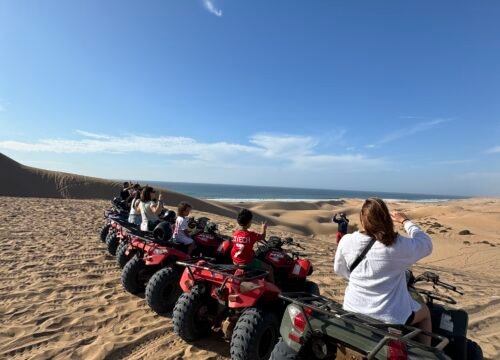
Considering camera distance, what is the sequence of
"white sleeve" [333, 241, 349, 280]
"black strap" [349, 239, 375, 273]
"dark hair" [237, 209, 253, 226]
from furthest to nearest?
"dark hair" [237, 209, 253, 226]
"white sleeve" [333, 241, 349, 280]
"black strap" [349, 239, 375, 273]

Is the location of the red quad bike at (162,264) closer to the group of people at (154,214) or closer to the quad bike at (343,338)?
the group of people at (154,214)

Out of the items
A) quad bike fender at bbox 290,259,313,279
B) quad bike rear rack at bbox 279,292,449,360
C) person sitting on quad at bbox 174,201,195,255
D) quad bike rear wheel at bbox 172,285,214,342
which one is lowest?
quad bike rear wheel at bbox 172,285,214,342

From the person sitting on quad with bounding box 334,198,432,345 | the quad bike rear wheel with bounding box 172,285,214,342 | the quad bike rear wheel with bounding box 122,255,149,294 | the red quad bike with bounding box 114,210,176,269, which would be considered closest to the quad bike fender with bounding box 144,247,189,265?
the red quad bike with bounding box 114,210,176,269

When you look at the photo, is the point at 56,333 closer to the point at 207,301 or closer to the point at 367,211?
the point at 207,301

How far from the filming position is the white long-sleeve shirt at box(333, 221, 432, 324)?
8.70 feet

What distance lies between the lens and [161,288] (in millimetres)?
5090

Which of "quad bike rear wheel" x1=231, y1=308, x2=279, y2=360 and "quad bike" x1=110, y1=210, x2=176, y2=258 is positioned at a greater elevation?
"quad bike" x1=110, y1=210, x2=176, y2=258

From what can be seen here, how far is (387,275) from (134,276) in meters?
4.33

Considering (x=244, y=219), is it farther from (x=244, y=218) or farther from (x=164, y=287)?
(x=164, y=287)

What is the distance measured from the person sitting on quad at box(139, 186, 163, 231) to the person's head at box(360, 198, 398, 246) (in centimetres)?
510

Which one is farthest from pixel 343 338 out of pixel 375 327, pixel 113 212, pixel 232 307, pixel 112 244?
pixel 113 212

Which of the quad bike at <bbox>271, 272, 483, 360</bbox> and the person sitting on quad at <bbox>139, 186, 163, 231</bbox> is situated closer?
the quad bike at <bbox>271, 272, 483, 360</bbox>

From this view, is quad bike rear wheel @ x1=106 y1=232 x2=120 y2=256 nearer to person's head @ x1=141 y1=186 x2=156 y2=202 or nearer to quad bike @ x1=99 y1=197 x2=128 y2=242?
quad bike @ x1=99 y1=197 x2=128 y2=242

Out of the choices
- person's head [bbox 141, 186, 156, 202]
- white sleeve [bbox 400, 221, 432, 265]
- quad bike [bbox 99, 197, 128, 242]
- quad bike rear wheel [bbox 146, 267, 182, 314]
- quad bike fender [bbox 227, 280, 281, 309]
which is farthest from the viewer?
quad bike [bbox 99, 197, 128, 242]
